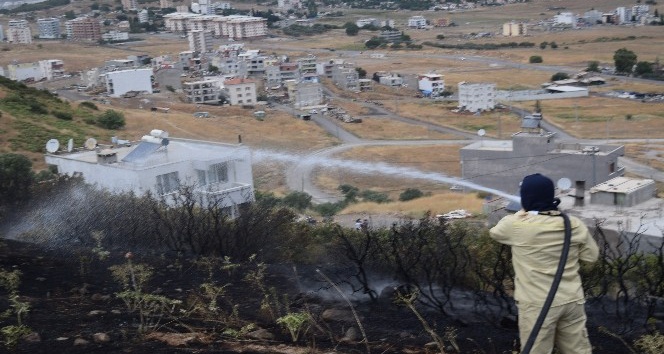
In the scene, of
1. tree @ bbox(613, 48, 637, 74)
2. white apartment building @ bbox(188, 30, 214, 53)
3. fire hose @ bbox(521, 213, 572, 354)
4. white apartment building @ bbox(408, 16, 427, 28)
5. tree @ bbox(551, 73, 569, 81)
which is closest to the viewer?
fire hose @ bbox(521, 213, 572, 354)

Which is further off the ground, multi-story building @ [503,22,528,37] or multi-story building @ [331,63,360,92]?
multi-story building @ [503,22,528,37]

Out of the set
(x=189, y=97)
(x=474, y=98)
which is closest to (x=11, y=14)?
(x=189, y=97)

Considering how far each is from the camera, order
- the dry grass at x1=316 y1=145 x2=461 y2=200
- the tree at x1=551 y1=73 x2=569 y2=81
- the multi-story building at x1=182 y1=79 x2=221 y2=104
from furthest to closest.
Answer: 1. the tree at x1=551 y1=73 x2=569 y2=81
2. the multi-story building at x1=182 y1=79 x2=221 y2=104
3. the dry grass at x1=316 y1=145 x2=461 y2=200

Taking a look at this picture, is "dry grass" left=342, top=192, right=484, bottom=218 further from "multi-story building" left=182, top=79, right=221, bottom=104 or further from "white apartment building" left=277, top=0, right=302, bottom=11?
"white apartment building" left=277, top=0, right=302, bottom=11

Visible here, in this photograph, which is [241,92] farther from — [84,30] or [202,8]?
[202,8]

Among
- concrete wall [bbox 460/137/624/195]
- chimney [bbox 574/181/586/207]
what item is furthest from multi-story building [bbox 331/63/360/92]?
chimney [bbox 574/181/586/207]

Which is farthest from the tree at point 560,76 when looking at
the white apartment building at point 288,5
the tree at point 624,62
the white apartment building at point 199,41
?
the white apartment building at point 288,5
